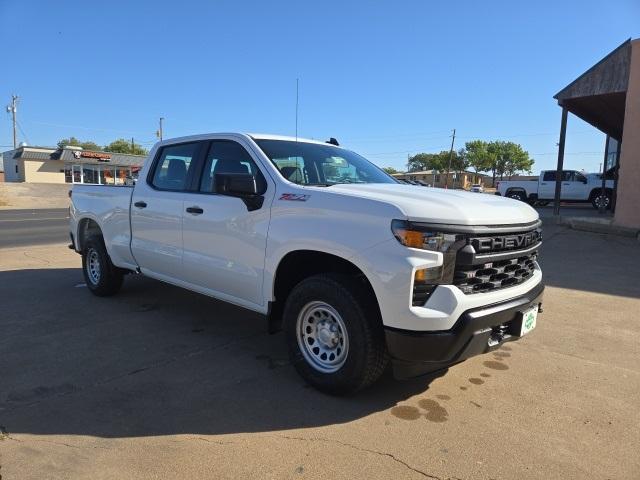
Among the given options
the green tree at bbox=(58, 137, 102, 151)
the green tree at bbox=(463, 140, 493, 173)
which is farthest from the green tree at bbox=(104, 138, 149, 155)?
the green tree at bbox=(463, 140, 493, 173)

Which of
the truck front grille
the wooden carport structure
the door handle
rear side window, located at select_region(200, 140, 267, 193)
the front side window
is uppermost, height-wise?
the wooden carport structure

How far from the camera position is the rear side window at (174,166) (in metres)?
4.89

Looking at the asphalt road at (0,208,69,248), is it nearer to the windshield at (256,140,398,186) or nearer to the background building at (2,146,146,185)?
the windshield at (256,140,398,186)

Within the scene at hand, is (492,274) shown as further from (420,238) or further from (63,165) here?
(63,165)

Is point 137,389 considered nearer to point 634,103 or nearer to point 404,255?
point 404,255

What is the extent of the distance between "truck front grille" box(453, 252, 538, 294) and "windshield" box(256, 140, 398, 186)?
56.2 inches

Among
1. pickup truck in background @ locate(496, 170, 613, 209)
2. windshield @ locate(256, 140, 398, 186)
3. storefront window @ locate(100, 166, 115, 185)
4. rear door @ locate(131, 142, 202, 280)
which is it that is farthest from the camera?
storefront window @ locate(100, 166, 115, 185)

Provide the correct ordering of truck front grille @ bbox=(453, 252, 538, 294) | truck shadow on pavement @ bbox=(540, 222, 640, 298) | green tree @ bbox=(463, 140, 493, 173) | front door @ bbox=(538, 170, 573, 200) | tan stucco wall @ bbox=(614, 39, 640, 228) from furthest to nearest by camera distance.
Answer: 1. green tree @ bbox=(463, 140, 493, 173)
2. front door @ bbox=(538, 170, 573, 200)
3. tan stucco wall @ bbox=(614, 39, 640, 228)
4. truck shadow on pavement @ bbox=(540, 222, 640, 298)
5. truck front grille @ bbox=(453, 252, 538, 294)

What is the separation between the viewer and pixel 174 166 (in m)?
5.12

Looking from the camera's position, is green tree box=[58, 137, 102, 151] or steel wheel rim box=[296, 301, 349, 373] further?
green tree box=[58, 137, 102, 151]

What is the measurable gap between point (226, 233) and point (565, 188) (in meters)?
26.2

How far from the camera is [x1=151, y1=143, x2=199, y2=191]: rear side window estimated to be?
489 centimetres

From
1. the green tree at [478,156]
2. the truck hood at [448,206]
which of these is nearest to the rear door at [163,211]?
the truck hood at [448,206]

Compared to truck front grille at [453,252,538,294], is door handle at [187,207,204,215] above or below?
above
